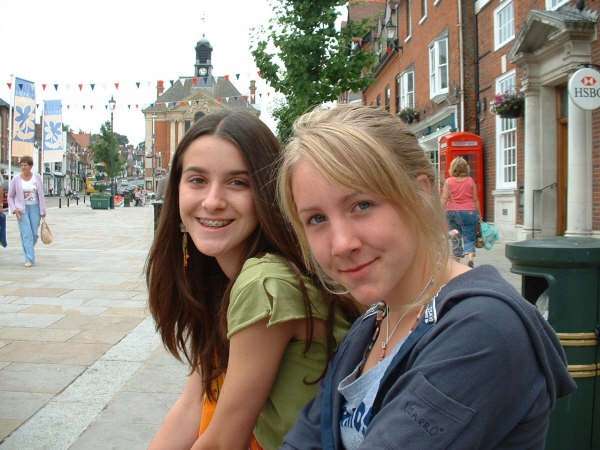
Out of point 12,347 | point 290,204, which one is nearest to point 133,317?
point 12,347

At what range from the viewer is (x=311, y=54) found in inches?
645

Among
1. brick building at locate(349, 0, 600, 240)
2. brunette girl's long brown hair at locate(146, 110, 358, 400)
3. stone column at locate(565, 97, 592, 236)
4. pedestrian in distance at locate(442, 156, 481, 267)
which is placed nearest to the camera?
brunette girl's long brown hair at locate(146, 110, 358, 400)

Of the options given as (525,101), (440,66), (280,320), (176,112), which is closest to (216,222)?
(280,320)

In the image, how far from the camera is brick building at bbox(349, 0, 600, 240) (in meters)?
9.54

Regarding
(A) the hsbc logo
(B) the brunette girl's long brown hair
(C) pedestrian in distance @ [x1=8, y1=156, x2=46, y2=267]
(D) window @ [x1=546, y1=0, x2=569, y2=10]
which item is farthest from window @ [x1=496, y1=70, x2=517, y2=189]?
(B) the brunette girl's long brown hair

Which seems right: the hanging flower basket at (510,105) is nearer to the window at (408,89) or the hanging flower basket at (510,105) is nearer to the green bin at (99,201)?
the window at (408,89)

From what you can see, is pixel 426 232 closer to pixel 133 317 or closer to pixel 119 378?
pixel 119 378

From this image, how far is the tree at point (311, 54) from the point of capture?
1628cm

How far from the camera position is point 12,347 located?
4746mm

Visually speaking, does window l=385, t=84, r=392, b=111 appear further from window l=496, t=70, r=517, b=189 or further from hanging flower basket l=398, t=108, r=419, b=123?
window l=496, t=70, r=517, b=189

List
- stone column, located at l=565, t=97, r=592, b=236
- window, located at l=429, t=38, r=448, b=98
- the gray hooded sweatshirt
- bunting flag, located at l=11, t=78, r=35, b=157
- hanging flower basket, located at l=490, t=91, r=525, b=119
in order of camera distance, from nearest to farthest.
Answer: the gray hooded sweatshirt, stone column, located at l=565, t=97, r=592, b=236, hanging flower basket, located at l=490, t=91, r=525, b=119, window, located at l=429, t=38, r=448, b=98, bunting flag, located at l=11, t=78, r=35, b=157

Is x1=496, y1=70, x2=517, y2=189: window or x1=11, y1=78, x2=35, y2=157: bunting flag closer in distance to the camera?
x1=496, y1=70, x2=517, y2=189: window

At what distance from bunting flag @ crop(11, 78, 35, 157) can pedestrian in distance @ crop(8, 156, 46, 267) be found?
1199 centimetres

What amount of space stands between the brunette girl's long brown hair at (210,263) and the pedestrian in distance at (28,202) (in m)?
8.13
